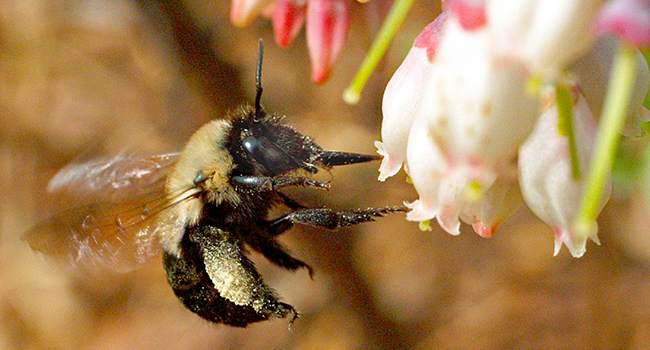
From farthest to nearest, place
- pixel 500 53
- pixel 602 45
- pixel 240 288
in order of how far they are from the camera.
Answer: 1. pixel 240 288
2. pixel 602 45
3. pixel 500 53

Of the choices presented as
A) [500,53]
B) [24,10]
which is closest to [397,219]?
[24,10]

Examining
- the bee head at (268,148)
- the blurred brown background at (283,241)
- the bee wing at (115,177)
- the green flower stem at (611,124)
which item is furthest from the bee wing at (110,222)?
the blurred brown background at (283,241)

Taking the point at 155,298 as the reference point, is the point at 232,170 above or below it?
above

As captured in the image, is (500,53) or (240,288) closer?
(500,53)

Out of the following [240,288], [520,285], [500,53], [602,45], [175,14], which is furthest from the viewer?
[520,285]

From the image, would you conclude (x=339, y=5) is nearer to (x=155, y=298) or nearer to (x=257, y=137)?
(x=257, y=137)

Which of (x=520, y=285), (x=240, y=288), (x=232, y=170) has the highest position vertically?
(x=232, y=170)

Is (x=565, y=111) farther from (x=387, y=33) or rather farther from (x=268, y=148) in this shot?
(x=268, y=148)
